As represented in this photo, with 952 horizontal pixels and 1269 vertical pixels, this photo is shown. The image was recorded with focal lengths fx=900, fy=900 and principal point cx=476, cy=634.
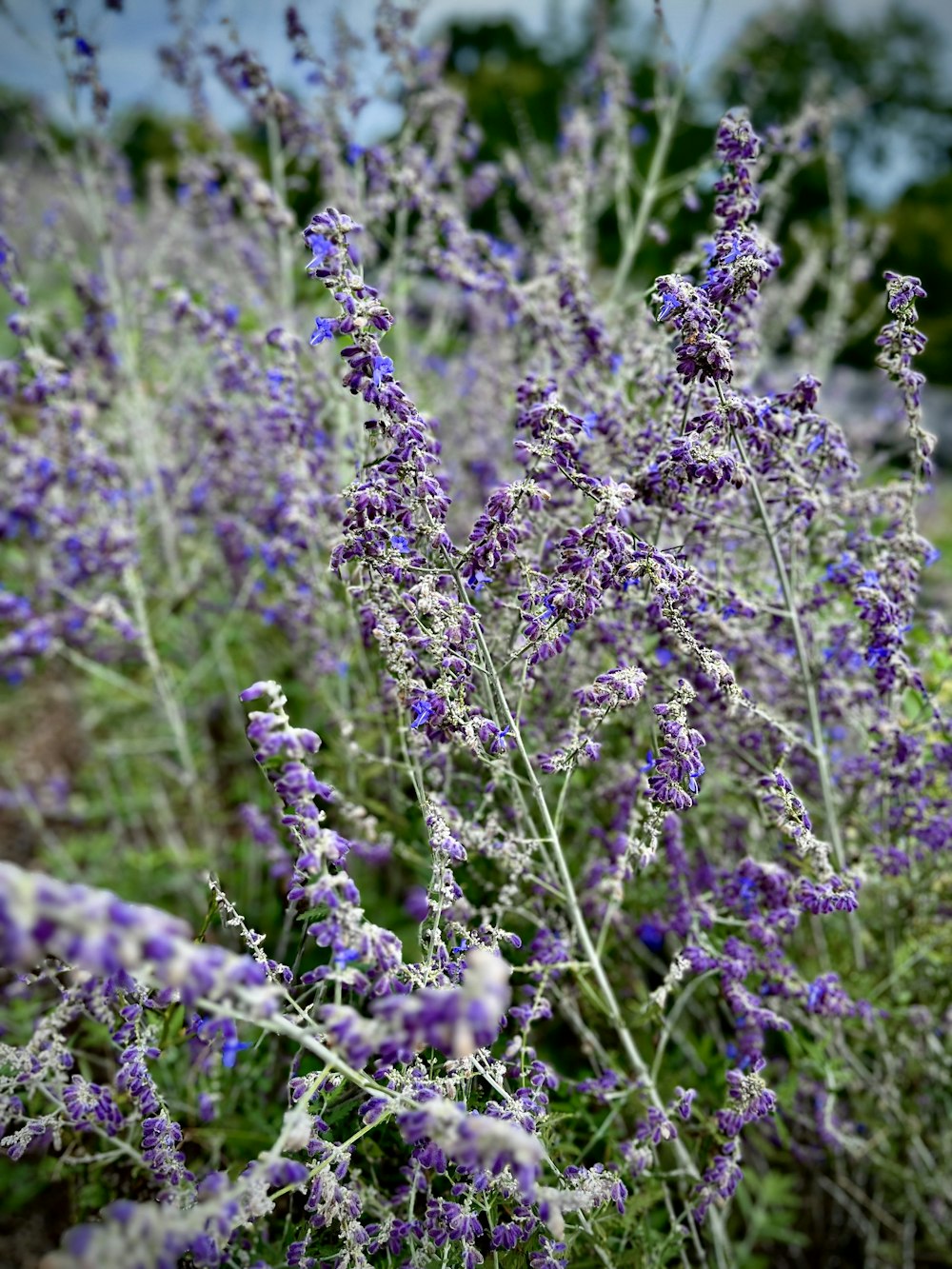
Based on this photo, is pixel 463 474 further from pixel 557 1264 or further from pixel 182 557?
pixel 557 1264

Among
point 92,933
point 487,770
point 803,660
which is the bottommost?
point 92,933

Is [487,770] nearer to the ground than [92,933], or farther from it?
farther from it

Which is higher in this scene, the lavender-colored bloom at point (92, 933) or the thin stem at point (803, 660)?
the thin stem at point (803, 660)

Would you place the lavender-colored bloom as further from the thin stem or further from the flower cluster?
the thin stem

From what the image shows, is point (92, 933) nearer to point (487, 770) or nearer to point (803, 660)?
point (487, 770)

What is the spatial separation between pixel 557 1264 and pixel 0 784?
4.18 meters

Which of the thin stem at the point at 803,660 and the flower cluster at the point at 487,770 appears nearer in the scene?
the flower cluster at the point at 487,770

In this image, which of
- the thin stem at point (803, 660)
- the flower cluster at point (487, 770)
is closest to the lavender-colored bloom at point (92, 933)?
the flower cluster at point (487, 770)

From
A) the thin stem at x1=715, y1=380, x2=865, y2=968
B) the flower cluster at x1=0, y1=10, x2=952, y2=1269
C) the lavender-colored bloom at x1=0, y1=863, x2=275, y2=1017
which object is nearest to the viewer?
the lavender-colored bloom at x1=0, y1=863, x2=275, y2=1017

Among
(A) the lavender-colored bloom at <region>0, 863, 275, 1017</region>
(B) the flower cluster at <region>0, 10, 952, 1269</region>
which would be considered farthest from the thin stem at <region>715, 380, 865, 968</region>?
(A) the lavender-colored bloom at <region>0, 863, 275, 1017</region>

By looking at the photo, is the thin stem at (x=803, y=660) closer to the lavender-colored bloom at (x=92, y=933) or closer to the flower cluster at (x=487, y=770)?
the flower cluster at (x=487, y=770)

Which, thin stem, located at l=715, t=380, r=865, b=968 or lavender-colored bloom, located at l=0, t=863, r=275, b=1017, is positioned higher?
thin stem, located at l=715, t=380, r=865, b=968

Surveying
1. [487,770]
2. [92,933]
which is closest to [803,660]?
[487,770]

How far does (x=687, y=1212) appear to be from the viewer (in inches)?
62.3
